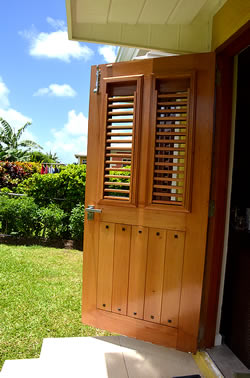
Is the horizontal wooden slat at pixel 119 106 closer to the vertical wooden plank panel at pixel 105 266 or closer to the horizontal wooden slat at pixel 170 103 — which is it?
the horizontal wooden slat at pixel 170 103

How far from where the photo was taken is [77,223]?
549cm

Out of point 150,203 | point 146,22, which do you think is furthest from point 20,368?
point 146,22

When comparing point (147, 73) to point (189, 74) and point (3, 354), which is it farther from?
point (3, 354)

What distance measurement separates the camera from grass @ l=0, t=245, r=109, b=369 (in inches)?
96.2

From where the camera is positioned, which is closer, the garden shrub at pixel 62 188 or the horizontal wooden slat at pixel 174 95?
the horizontal wooden slat at pixel 174 95

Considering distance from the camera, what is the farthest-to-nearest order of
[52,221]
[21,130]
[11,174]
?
[21,130]
[11,174]
[52,221]

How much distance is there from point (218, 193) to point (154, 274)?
2.61 feet

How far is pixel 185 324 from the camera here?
6.65ft

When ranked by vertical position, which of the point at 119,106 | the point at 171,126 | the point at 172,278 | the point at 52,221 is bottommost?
the point at 52,221

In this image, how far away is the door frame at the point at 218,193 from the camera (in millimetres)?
1967

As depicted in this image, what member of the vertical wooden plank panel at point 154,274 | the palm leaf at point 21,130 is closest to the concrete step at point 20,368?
the vertical wooden plank panel at point 154,274

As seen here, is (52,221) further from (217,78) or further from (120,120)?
(217,78)

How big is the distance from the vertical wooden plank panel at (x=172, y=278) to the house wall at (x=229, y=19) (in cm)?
141

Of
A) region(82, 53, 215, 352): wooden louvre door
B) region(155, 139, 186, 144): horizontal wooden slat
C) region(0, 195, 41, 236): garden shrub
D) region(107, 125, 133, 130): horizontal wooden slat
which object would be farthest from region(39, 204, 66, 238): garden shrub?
region(155, 139, 186, 144): horizontal wooden slat
